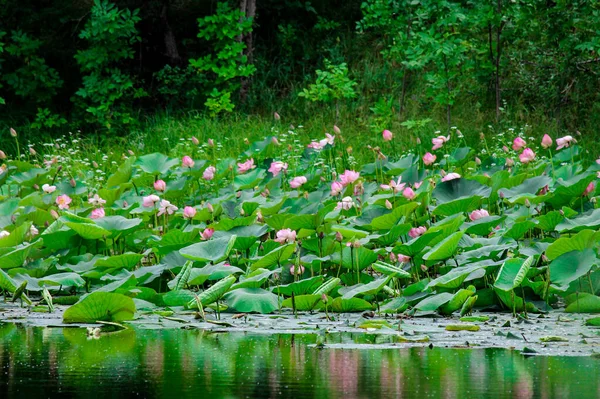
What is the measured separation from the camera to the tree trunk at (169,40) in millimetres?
11523

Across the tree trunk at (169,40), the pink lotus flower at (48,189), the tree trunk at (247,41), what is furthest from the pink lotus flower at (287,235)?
the tree trunk at (169,40)

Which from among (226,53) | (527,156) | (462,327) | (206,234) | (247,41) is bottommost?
(462,327)

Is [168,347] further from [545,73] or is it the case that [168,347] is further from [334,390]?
[545,73]

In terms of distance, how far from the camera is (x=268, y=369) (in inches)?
99.3

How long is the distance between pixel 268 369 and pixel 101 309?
102cm

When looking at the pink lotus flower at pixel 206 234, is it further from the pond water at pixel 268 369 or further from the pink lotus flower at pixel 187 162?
the pink lotus flower at pixel 187 162

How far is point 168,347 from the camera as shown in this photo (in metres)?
2.92

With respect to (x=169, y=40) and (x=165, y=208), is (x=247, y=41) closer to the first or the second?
(x=169, y=40)

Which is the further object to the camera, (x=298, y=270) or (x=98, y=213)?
(x=98, y=213)

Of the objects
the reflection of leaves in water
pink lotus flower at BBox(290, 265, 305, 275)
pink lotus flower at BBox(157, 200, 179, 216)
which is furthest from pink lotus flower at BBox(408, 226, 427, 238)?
the reflection of leaves in water

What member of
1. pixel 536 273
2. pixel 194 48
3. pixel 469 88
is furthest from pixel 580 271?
pixel 194 48

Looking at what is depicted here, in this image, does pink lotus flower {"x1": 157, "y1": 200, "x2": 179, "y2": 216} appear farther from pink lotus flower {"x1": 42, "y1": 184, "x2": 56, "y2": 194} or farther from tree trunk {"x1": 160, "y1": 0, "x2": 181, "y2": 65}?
tree trunk {"x1": 160, "y1": 0, "x2": 181, "y2": 65}

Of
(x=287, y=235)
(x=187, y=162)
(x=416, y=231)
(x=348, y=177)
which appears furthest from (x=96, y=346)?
(x=187, y=162)

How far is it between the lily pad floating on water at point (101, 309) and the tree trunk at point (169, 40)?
28.1 feet
